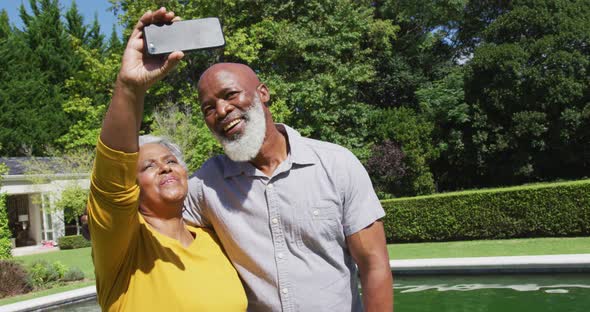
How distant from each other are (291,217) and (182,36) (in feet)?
2.74

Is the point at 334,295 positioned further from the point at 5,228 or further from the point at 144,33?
the point at 5,228

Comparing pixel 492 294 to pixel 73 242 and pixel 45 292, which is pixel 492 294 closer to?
pixel 45 292

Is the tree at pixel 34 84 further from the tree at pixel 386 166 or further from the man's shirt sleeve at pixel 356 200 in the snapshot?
the man's shirt sleeve at pixel 356 200

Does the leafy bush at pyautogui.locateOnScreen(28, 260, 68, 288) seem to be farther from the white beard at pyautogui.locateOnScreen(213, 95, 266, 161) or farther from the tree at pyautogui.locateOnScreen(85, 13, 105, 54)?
the tree at pyautogui.locateOnScreen(85, 13, 105, 54)

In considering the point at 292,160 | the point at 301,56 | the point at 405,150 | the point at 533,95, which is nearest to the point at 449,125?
the point at 405,150

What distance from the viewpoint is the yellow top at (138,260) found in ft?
5.58

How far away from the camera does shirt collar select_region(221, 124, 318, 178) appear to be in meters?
2.27

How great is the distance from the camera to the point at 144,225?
6.98 ft

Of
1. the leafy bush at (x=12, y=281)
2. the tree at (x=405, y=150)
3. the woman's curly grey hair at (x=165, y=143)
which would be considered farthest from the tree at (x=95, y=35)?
the woman's curly grey hair at (x=165, y=143)

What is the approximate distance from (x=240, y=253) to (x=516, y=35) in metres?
→ 23.3

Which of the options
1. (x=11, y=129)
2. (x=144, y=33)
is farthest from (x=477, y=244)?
(x=11, y=129)

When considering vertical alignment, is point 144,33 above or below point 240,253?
above

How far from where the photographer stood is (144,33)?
5.54ft

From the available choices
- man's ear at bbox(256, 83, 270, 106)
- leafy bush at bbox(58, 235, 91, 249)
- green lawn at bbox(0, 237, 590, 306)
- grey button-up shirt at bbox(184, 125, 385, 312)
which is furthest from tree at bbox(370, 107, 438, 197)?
grey button-up shirt at bbox(184, 125, 385, 312)
